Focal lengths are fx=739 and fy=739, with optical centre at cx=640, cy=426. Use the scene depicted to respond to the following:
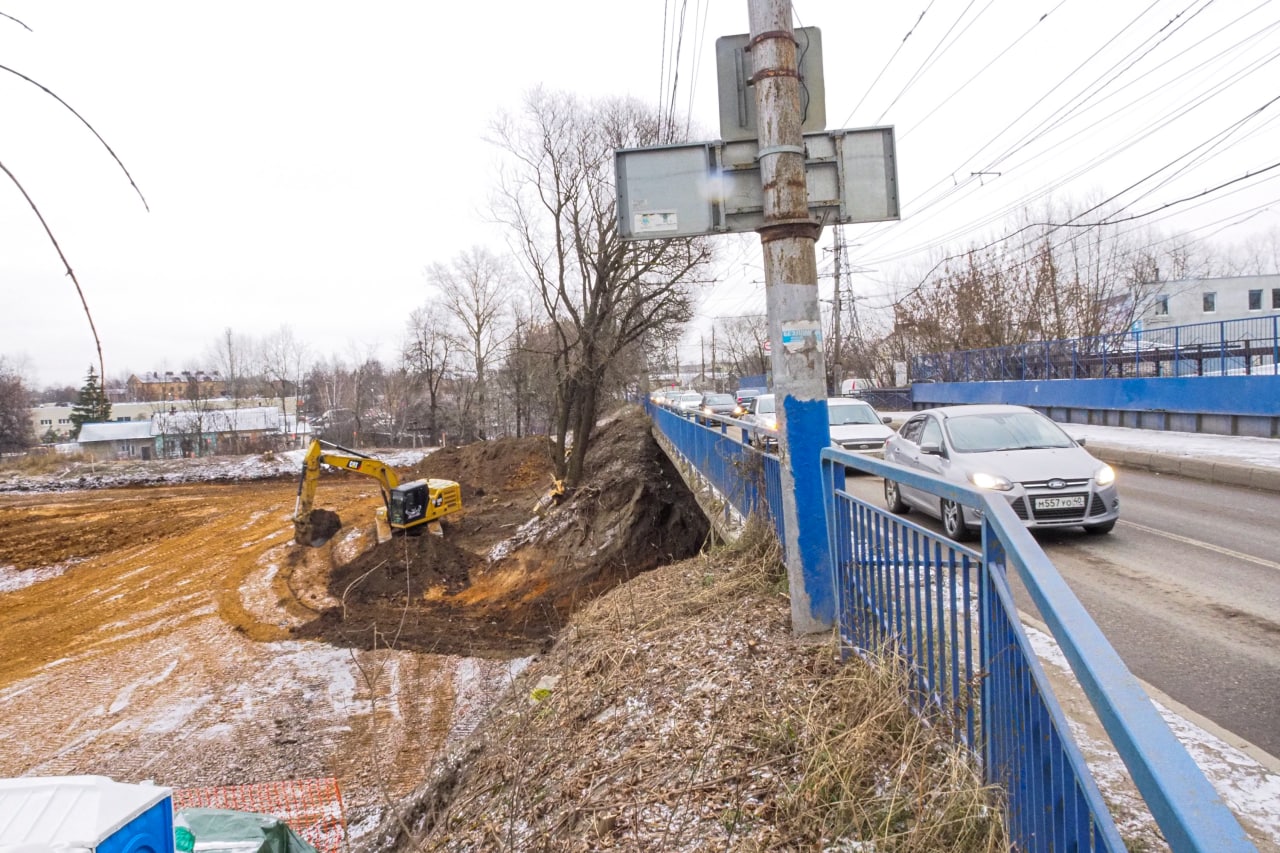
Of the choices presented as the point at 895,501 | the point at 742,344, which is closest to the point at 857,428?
the point at 895,501

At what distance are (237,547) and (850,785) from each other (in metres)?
22.8

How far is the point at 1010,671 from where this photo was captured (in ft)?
8.00

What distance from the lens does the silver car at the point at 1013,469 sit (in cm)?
826

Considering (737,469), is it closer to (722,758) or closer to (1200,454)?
(722,758)

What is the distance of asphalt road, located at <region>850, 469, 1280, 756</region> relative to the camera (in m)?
4.29

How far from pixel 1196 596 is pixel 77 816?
7.48 metres

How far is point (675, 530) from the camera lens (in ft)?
61.5

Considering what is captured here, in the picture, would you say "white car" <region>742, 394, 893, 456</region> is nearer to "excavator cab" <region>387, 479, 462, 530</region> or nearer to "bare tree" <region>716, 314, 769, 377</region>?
"excavator cab" <region>387, 479, 462, 530</region>

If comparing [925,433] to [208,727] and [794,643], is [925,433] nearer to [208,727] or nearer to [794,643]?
[794,643]

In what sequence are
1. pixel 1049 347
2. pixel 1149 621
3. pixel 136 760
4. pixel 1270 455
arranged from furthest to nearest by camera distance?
pixel 1049 347, pixel 1270 455, pixel 136 760, pixel 1149 621

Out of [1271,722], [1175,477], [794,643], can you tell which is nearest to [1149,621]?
[1271,722]

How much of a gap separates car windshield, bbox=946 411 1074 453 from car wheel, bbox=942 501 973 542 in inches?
43.9

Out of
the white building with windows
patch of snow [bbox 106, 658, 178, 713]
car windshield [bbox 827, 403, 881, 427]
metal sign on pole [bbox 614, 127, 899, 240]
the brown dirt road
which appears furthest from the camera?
the white building with windows

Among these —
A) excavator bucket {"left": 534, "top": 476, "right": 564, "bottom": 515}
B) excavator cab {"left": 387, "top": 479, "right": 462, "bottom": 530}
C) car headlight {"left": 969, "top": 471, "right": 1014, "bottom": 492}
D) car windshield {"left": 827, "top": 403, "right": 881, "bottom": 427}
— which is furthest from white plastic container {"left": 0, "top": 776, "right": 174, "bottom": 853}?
excavator bucket {"left": 534, "top": 476, "right": 564, "bottom": 515}
